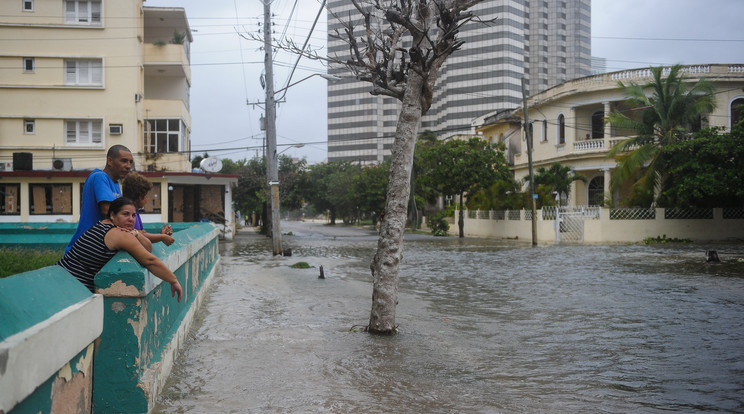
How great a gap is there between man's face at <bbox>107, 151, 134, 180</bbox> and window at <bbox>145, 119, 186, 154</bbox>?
96.1 feet

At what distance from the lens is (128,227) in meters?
4.63

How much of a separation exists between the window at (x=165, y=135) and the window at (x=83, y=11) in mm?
5677

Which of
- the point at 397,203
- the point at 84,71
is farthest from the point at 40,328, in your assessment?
the point at 84,71

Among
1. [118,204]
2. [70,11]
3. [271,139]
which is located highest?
[70,11]

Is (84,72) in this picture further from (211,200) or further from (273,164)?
(273,164)

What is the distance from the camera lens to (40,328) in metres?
2.66

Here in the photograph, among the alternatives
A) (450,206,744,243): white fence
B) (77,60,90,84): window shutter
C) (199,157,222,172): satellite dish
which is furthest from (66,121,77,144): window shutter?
(450,206,744,243): white fence

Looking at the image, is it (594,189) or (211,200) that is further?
(594,189)

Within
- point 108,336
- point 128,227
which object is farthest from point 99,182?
point 108,336

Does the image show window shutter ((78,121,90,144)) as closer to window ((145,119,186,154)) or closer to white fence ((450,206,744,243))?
window ((145,119,186,154))

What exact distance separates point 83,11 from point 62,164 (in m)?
8.13

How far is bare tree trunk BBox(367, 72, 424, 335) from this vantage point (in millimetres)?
7895

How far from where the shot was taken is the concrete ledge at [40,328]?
236 cm

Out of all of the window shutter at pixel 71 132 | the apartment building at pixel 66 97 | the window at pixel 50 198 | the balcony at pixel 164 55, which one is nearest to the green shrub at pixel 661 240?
the apartment building at pixel 66 97
